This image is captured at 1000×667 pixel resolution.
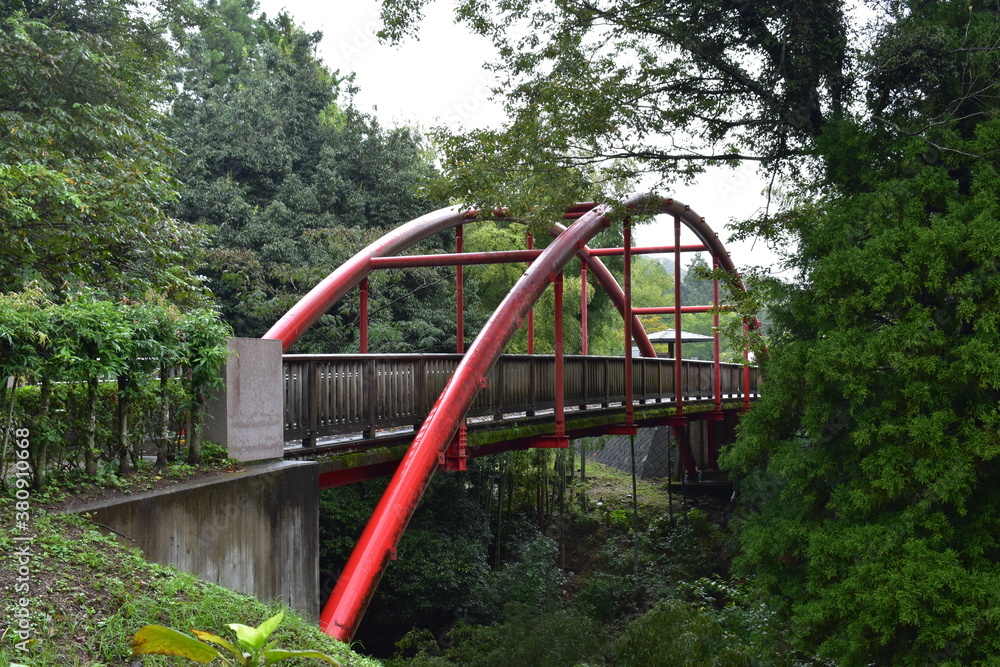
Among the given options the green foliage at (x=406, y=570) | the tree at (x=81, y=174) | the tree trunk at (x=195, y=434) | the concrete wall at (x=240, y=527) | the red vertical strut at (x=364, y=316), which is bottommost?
the green foliage at (x=406, y=570)

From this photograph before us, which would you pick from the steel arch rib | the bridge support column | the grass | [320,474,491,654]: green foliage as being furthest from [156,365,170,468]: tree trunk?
[320,474,491,654]: green foliage

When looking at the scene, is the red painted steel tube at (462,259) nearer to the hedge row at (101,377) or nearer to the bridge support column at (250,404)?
the bridge support column at (250,404)

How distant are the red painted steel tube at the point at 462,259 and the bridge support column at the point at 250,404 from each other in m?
4.75

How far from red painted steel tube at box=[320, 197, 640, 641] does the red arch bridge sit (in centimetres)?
1

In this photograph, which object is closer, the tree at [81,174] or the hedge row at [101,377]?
the hedge row at [101,377]

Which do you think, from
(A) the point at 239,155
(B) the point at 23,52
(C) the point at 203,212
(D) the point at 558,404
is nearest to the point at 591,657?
(D) the point at 558,404

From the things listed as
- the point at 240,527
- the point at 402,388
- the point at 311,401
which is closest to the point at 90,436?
the point at 240,527

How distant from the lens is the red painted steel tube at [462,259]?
37.1 ft

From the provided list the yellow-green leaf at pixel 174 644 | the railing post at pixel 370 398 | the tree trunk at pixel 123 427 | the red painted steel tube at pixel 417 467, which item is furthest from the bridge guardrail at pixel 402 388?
the yellow-green leaf at pixel 174 644

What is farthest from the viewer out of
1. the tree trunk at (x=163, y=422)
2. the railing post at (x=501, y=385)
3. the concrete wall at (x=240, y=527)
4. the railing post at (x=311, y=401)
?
the railing post at (x=501, y=385)

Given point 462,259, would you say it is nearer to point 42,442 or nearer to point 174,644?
point 42,442

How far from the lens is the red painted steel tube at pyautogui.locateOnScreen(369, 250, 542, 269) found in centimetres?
1130

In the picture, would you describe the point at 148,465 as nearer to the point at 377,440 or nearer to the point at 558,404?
the point at 377,440

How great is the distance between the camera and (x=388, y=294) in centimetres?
1881
